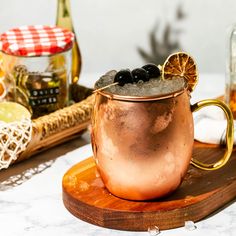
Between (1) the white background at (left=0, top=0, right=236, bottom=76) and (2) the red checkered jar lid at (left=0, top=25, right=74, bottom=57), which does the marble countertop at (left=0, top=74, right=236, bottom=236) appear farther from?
(1) the white background at (left=0, top=0, right=236, bottom=76)

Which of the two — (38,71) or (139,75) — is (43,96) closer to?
(38,71)

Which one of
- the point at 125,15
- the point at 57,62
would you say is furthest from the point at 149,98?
the point at 125,15

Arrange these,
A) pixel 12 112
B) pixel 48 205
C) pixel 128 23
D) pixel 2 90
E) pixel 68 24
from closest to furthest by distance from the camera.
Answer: pixel 48 205, pixel 12 112, pixel 2 90, pixel 68 24, pixel 128 23

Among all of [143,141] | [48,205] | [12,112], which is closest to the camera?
[143,141]

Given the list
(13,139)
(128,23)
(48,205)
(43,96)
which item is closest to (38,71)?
(43,96)

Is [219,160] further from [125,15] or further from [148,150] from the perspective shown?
[125,15]

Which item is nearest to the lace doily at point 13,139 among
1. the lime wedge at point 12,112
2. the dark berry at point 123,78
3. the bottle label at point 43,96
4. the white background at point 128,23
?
the lime wedge at point 12,112
